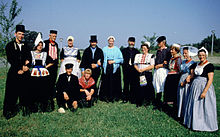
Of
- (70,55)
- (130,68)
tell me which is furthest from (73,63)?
(130,68)

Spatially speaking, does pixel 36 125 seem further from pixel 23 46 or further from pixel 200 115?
pixel 200 115

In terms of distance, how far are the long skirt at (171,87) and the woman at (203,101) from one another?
0.98 metres

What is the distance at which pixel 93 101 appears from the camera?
621cm

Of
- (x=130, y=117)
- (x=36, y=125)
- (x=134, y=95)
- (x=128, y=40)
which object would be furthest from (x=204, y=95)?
(x=36, y=125)

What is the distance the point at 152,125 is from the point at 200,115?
3.82 feet

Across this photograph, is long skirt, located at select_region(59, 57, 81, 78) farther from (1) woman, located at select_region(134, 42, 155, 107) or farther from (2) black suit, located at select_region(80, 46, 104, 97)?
(1) woman, located at select_region(134, 42, 155, 107)

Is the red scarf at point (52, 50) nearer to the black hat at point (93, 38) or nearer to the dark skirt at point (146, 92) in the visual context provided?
the black hat at point (93, 38)

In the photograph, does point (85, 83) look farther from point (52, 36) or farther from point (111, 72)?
point (52, 36)

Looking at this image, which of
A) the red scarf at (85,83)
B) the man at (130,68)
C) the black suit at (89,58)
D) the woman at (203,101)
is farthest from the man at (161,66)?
the red scarf at (85,83)

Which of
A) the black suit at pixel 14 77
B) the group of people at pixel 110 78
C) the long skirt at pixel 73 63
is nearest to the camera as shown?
the group of people at pixel 110 78

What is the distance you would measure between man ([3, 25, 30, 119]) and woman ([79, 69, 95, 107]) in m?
1.78

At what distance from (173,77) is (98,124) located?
8.28 feet

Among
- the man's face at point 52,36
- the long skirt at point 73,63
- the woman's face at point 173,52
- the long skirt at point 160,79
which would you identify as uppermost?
the man's face at point 52,36

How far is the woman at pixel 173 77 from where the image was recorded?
5121 millimetres
